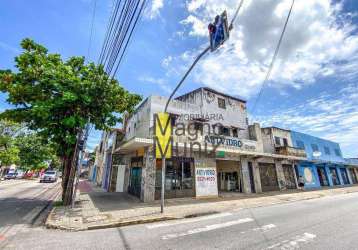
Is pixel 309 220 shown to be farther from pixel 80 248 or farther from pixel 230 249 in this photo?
pixel 80 248

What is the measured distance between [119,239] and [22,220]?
5127 mm

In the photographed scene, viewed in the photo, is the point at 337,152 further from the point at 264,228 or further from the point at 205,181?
the point at 264,228

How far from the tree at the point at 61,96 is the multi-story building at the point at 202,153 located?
9.71 feet

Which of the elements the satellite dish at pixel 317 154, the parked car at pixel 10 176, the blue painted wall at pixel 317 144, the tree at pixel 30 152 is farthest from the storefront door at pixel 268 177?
the parked car at pixel 10 176

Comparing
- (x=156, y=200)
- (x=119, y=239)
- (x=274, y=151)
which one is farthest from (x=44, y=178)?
(x=274, y=151)

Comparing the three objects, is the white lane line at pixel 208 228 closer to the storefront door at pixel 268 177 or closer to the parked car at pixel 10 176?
the storefront door at pixel 268 177

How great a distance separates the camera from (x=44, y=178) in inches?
1210

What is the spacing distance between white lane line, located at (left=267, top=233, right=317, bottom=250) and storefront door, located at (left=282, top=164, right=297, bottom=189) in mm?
16714

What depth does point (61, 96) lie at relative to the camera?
29.9 feet

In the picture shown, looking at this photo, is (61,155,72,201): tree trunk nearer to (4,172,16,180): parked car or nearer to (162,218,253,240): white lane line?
(162,218,253,240): white lane line

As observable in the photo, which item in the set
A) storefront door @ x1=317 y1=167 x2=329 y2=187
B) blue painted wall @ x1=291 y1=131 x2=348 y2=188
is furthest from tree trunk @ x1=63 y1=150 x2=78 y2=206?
storefront door @ x1=317 y1=167 x2=329 y2=187

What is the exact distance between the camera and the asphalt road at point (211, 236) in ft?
15.2

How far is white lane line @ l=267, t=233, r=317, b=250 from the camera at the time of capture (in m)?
4.54

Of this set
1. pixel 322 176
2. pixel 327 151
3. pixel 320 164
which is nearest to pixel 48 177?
pixel 320 164
